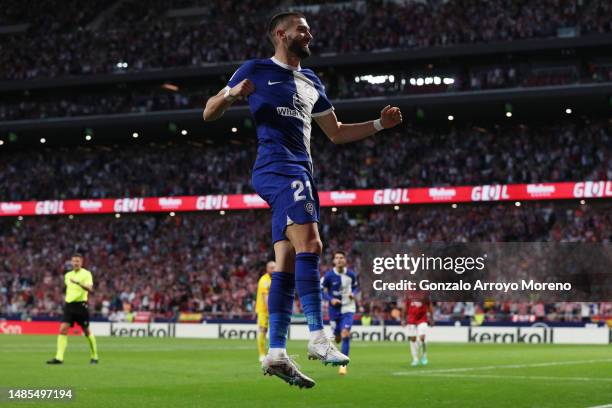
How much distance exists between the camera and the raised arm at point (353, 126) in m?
6.97

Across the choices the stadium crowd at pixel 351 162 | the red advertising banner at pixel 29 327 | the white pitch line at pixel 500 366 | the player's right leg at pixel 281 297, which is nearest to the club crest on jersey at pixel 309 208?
the player's right leg at pixel 281 297

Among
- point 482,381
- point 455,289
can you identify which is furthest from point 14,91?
point 482,381

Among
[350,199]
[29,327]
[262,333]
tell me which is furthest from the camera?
[350,199]

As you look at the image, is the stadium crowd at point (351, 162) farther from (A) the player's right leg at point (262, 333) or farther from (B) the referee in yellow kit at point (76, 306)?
(B) the referee in yellow kit at point (76, 306)

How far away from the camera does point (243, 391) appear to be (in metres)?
15.6

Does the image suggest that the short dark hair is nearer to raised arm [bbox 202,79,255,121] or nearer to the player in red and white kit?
raised arm [bbox 202,79,255,121]

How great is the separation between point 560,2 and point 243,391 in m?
39.4

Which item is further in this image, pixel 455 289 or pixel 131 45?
pixel 131 45

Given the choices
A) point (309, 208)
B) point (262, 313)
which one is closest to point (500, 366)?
point (262, 313)

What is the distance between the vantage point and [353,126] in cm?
713

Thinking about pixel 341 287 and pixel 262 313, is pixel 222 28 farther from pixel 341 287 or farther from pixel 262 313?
pixel 341 287

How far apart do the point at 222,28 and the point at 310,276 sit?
53952 millimetres

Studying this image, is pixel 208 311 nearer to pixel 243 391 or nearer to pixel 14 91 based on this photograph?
pixel 14 91

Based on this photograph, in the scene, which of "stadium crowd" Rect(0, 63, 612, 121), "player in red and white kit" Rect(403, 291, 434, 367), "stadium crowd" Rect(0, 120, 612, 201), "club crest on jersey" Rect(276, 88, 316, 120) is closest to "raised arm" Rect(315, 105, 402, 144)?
"club crest on jersey" Rect(276, 88, 316, 120)
